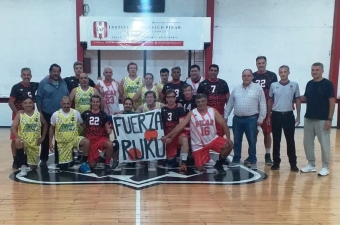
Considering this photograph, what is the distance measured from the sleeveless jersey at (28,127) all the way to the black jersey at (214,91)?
244 cm

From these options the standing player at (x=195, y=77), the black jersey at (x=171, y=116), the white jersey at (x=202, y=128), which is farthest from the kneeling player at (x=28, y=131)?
the standing player at (x=195, y=77)

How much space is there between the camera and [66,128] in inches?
187

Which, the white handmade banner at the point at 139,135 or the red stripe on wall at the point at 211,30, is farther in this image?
the red stripe on wall at the point at 211,30

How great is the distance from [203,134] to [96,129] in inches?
59.6

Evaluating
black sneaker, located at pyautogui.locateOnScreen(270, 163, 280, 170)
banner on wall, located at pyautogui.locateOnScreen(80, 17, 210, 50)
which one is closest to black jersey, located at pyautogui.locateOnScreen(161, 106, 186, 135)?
black sneaker, located at pyautogui.locateOnScreen(270, 163, 280, 170)

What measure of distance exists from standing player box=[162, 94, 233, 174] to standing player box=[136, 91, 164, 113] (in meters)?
0.52

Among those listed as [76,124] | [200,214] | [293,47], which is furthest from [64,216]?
[293,47]

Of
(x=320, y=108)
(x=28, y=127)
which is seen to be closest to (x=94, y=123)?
(x=28, y=127)

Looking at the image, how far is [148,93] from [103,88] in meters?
0.90

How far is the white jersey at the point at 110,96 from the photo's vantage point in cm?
543

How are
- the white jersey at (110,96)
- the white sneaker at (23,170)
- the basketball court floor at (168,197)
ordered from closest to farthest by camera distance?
1. the basketball court floor at (168,197)
2. the white sneaker at (23,170)
3. the white jersey at (110,96)

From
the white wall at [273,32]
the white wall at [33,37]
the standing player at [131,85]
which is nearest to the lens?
the standing player at [131,85]

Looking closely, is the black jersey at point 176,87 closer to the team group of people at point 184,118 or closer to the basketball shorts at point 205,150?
the team group of people at point 184,118

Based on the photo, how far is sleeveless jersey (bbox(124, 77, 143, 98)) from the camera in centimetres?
553
